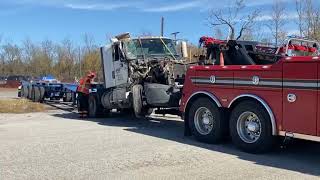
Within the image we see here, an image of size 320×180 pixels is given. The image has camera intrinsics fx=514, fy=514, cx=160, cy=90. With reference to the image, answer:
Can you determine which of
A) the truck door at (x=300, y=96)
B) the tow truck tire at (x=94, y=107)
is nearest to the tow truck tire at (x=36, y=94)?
the tow truck tire at (x=94, y=107)

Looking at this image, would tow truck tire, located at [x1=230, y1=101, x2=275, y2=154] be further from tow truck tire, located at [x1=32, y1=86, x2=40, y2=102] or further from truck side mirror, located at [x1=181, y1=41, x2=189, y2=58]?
tow truck tire, located at [x1=32, y1=86, x2=40, y2=102]

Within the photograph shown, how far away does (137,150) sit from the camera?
392 inches

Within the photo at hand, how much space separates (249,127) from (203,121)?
60.4 inches

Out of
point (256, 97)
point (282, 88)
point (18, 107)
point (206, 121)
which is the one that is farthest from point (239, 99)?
point (18, 107)

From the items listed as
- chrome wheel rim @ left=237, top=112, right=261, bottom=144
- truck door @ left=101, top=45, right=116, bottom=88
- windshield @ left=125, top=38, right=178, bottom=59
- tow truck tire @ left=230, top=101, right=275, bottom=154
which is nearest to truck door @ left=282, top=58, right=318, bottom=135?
tow truck tire @ left=230, top=101, right=275, bottom=154

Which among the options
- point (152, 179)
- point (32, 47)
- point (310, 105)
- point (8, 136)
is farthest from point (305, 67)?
point (32, 47)

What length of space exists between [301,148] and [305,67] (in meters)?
2.41

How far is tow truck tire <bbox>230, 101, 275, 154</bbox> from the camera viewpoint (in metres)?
9.30

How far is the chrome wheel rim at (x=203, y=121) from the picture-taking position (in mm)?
10816

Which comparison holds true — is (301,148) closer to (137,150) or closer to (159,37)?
(137,150)

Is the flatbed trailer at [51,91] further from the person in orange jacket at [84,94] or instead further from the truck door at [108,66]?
the truck door at [108,66]

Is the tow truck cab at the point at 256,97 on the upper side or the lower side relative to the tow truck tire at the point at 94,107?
upper

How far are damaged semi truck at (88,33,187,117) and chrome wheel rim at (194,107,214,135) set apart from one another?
238 centimetres

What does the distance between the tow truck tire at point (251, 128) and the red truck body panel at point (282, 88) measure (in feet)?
0.68
